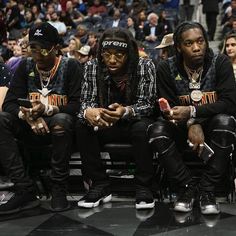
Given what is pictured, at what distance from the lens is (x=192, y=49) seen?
147 inches

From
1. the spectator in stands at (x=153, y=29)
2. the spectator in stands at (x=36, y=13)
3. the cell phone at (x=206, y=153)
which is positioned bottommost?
the cell phone at (x=206, y=153)

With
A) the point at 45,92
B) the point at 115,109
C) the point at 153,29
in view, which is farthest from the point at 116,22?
the point at 115,109

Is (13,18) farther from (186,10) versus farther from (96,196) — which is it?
(96,196)

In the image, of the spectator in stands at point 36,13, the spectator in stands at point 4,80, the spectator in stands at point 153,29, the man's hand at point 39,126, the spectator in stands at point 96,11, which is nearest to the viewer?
the man's hand at point 39,126

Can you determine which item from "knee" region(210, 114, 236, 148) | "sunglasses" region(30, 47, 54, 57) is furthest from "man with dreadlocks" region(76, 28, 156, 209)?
"knee" region(210, 114, 236, 148)

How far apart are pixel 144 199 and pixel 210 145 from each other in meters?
0.61

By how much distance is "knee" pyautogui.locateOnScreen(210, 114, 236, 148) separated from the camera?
3.54m

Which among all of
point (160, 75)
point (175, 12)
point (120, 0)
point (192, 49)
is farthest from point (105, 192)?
point (120, 0)

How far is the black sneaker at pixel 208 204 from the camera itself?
11.4 feet

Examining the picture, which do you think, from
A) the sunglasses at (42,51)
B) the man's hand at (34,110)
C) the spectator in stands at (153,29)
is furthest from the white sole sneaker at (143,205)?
the spectator in stands at (153,29)

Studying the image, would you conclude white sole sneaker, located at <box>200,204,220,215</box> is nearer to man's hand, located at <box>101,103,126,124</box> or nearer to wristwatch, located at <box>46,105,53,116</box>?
man's hand, located at <box>101,103,126,124</box>

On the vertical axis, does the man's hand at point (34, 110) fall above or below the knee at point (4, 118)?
above

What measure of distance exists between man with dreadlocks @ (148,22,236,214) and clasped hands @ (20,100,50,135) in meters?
0.81

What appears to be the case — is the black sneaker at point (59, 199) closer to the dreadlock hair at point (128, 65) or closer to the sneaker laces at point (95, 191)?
the sneaker laces at point (95, 191)
